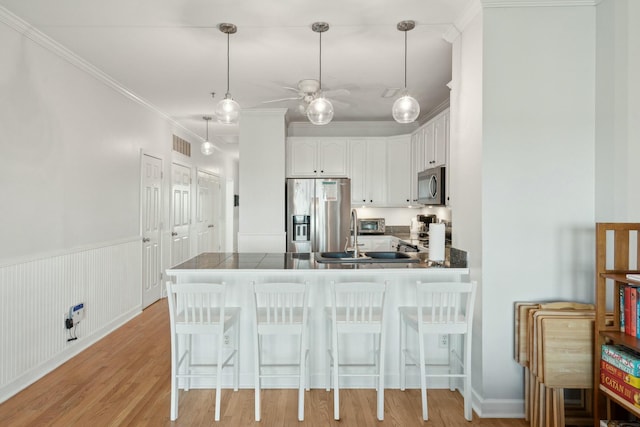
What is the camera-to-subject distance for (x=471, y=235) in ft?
9.29

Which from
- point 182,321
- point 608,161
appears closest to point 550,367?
point 608,161

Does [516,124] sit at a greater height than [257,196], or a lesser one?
greater

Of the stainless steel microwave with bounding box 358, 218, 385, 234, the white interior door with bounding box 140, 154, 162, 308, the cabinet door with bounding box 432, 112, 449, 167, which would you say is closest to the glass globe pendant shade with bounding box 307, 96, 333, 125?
the cabinet door with bounding box 432, 112, 449, 167

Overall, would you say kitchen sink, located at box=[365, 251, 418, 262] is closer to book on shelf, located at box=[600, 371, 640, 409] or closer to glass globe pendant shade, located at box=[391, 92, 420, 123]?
glass globe pendant shade, located at box=[391, 92, 420, 123]

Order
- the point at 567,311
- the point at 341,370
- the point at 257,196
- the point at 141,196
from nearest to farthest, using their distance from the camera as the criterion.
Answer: the point at 567,311 < the point at 341,370 < the point at 141,196 < the point at 257,196

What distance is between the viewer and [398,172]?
600cm

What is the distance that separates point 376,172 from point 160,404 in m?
4.23

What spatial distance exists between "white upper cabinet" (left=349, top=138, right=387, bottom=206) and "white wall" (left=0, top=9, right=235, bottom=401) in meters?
2.95

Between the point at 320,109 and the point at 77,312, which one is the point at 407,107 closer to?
the point at 320,109

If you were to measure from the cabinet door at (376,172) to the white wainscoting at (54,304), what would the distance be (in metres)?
3.33

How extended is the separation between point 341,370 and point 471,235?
1371 mm

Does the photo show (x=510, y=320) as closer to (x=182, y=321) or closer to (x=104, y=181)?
(x=182, y=321)

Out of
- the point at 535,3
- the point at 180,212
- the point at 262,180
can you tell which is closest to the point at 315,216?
the point at 262,180

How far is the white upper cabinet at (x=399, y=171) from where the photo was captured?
597 cm
